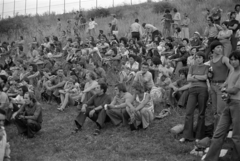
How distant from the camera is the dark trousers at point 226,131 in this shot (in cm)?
591

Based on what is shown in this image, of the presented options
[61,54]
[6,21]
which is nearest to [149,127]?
[61,54]

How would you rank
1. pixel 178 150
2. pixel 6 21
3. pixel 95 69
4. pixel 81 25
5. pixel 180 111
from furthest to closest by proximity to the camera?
pixel 6 21 < pixel 81 25 < pixel 95 69 < pixel 180 111 < pixel 178 150

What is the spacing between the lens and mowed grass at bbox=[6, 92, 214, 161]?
24.4ft

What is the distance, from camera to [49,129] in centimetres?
967

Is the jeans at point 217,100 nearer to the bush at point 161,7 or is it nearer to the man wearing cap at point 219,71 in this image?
the man wearing cap at point 219,71

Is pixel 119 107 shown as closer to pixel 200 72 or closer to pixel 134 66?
pixel 200 72

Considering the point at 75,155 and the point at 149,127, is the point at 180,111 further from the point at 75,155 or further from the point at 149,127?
the point at 75,155

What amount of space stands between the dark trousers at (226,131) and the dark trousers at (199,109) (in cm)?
126

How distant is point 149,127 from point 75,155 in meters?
2.15

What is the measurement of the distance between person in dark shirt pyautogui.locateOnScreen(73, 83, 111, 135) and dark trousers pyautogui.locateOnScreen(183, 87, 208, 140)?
236 cm

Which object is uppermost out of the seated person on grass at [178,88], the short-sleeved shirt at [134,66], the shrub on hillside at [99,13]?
the shrub on hillside at [99,13]

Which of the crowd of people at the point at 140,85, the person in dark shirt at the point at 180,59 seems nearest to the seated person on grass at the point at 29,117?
the crowd of people at the point at 140,85

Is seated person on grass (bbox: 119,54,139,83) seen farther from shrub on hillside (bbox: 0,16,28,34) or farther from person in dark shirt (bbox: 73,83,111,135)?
shrub on hillside (bbox: 0,16,28,34)

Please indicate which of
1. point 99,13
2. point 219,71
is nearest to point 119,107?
point 219,71
